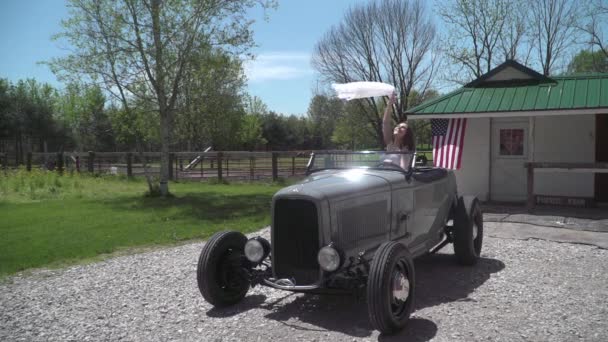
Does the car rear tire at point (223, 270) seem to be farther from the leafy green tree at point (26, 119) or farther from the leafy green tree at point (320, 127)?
the leafy green tree at point (320, 127)

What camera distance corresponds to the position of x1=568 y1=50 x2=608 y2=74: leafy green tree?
1299 inches

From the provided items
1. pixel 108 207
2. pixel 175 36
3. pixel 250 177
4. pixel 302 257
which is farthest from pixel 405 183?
pixel 250 177

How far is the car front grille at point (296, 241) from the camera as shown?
15.5 feet

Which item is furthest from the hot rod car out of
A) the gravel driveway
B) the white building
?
the white building

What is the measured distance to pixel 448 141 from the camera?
40.3ft

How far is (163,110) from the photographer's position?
1578 cm

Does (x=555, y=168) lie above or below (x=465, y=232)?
above

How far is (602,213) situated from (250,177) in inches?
560

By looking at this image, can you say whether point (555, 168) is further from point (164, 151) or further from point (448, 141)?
point (164, 151)

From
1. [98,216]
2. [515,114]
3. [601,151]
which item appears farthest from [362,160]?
[98,216]

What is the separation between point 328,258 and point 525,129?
949 centimetres

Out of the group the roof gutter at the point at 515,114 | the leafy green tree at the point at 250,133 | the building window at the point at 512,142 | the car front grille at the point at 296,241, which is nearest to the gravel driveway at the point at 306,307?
the car front grille at the point at 296,241

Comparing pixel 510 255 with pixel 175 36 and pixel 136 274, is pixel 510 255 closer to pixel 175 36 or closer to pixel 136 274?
pixel 136 274

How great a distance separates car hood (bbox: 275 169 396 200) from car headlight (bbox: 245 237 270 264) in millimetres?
566
